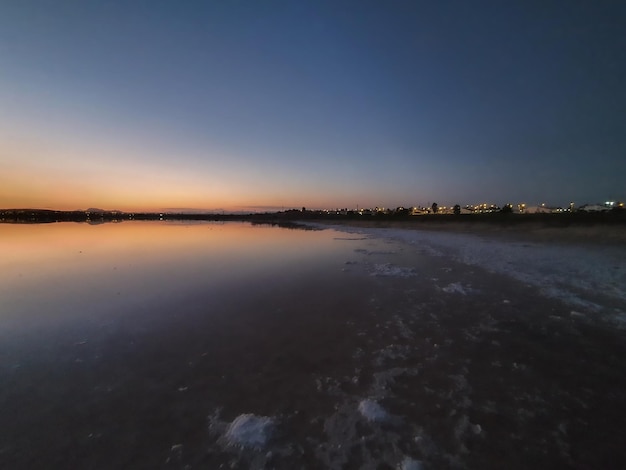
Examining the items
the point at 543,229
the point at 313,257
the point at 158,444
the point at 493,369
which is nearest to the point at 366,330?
the point at 493,369

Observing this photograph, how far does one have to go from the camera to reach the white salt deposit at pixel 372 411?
436cm

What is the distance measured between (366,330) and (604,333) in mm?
5558

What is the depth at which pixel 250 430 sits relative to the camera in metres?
4.12

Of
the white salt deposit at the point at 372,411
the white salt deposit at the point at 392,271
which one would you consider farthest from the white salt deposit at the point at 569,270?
the white salt deposit at the point at 372,411

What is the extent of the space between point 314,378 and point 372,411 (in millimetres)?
1247

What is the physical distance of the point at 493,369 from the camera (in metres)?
5.65

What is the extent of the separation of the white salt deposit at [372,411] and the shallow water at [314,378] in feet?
0.09

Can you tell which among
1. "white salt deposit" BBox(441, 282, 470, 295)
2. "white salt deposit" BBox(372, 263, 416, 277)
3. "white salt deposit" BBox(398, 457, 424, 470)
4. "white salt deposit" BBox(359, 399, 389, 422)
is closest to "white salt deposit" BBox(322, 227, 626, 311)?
"white salt deposit" BBox(441, 282, 470, 295)

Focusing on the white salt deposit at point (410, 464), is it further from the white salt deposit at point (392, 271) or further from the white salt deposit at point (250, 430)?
the white salt deposit at point (392, 271)

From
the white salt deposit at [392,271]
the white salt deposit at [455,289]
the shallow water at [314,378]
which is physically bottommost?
the white salt deposit at [392,271]

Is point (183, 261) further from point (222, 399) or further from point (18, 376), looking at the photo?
point (222, 399)

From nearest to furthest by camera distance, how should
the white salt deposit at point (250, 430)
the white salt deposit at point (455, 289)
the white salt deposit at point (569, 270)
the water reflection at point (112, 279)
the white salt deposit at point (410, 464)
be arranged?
the white salt deposit at point (410, 464) < the white salt deposit at point (250, 430) < the water reflection at point (112, 279) < the white salt deposit at point (569, 270) < the white salt deposit at point (455, 289)

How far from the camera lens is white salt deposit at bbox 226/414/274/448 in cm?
391

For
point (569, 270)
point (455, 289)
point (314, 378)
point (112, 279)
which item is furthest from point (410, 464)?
point (569, 270)
